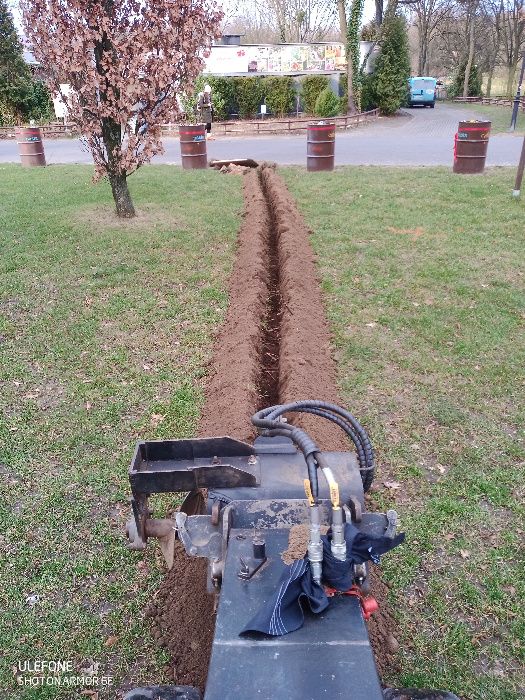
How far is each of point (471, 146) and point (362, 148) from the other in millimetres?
6644

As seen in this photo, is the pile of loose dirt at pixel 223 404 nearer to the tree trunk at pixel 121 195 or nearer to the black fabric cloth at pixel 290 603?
the black fabric cloth at pixel 290 603

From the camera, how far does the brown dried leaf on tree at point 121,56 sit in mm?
8938

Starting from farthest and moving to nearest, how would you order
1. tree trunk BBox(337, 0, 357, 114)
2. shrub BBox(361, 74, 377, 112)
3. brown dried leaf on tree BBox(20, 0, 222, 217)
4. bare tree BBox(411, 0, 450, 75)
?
bare tree BBox(411, 0, 450, 75), shrub BBox(361, 74, 377, 112), tree trunk BBox(337, 0, 357, 114), brown dried leaf on tree BBox(20, 0, 222, 217)

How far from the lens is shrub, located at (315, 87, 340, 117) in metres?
28.8

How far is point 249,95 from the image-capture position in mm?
30422

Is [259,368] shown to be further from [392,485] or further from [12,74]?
[12,74]

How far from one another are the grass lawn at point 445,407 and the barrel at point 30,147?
10.3m

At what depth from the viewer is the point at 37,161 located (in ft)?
57.3

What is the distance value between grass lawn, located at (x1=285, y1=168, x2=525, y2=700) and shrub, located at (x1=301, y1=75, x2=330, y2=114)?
70.9ft

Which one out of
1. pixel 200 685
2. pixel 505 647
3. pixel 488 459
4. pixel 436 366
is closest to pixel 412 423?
pixel 488 459

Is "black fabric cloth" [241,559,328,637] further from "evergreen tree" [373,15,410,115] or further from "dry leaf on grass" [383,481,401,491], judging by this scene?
"evergreen tree" [373,15,410,115]

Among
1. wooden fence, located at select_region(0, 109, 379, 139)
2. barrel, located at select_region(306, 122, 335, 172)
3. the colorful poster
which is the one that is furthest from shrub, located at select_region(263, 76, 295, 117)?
barrel, located at select_region(306, 122, 335, 172)

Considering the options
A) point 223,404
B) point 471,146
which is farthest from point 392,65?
point 223,404

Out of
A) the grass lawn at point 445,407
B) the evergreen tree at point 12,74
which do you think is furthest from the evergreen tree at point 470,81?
the grass lawn at point 445,407
